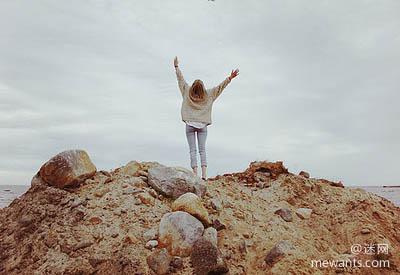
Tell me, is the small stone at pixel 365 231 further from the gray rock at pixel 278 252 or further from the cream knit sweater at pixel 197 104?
the cream knit sweater at pixel 197 104

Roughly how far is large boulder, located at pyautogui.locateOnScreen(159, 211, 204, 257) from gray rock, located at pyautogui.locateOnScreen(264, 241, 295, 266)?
3.30 ft

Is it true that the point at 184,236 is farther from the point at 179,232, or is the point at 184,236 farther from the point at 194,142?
the point at 194,142

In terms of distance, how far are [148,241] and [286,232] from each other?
2.29m

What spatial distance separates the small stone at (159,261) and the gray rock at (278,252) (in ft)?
4.57

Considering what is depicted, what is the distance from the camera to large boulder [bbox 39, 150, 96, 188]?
21.7 ft

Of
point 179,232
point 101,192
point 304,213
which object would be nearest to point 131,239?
point 179,232

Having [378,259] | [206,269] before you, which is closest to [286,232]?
[378,259]

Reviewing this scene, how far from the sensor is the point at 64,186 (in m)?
6.69

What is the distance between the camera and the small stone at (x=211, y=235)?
18.6ft

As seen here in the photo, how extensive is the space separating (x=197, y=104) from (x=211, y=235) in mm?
3537

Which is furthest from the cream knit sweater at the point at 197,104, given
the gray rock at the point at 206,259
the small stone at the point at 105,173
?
the gray rock at the point at 206,259

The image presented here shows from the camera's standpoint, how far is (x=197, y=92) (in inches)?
345

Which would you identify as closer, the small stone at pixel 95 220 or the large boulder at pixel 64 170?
the small stone at pixel 95 220

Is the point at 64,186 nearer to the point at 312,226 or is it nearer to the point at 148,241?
the point at 148,241
